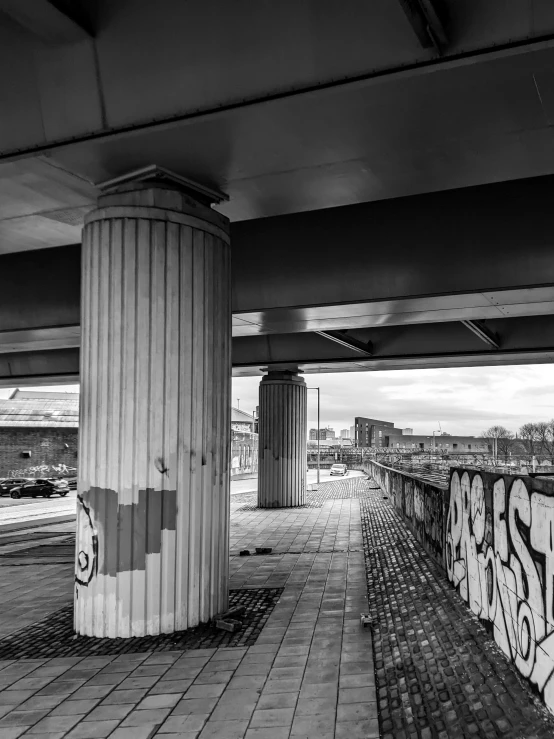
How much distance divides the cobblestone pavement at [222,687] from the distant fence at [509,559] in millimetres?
1241

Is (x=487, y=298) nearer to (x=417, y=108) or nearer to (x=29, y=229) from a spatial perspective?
(x=417, y=108)

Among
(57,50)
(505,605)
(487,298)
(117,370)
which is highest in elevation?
(57,50)

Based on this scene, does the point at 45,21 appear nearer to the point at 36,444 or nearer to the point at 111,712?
the point at 111,712

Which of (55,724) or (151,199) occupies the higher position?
(151,199)

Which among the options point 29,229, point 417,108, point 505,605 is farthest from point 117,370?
point 505,605

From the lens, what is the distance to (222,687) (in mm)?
4922

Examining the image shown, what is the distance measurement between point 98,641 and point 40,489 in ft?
92.2

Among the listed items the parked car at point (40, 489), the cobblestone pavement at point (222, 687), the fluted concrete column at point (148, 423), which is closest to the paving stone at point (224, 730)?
the cobblestone pavement at point (222, 687)

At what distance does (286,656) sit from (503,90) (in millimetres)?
5426

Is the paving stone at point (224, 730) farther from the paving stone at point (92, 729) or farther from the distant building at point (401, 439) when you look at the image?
the distant building at point (401, 439)

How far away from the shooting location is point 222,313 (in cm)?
707

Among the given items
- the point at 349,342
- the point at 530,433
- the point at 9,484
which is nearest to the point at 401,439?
the point at 530,433

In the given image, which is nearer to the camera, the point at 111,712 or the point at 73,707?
the point at 111,712

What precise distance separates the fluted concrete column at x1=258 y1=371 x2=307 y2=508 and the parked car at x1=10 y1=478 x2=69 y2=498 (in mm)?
16155
